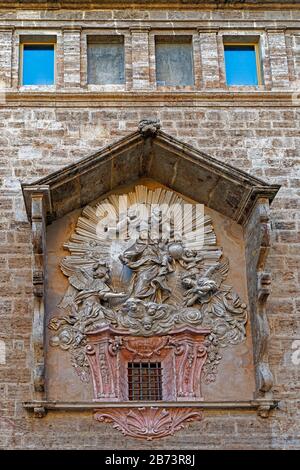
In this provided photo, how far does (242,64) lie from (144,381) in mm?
4287

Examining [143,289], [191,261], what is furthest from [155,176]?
[143,289]

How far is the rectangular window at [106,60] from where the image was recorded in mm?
13867

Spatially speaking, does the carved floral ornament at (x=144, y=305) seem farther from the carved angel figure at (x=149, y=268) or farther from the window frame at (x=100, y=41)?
the window frame at (x=100, y=41)

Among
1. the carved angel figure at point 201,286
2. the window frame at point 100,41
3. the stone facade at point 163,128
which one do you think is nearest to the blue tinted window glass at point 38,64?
the stone facade at point 163,128

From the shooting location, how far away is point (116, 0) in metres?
14.2

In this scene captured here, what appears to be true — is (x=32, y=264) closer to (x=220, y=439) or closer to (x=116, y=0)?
(x=220, y=439)

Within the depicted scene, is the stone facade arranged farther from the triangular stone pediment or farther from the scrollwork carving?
the triangular stone pediment

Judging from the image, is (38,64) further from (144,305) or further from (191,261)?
(144,305)

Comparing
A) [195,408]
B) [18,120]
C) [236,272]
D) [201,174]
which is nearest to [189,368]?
[195,408]

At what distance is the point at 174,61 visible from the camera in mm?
14055

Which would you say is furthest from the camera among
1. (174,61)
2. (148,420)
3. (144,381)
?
(174,61)

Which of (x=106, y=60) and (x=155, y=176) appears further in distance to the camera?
(x=106, y=60)

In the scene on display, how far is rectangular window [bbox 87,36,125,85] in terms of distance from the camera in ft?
45.5

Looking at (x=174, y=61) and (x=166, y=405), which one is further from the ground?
(x=174, y=61)
